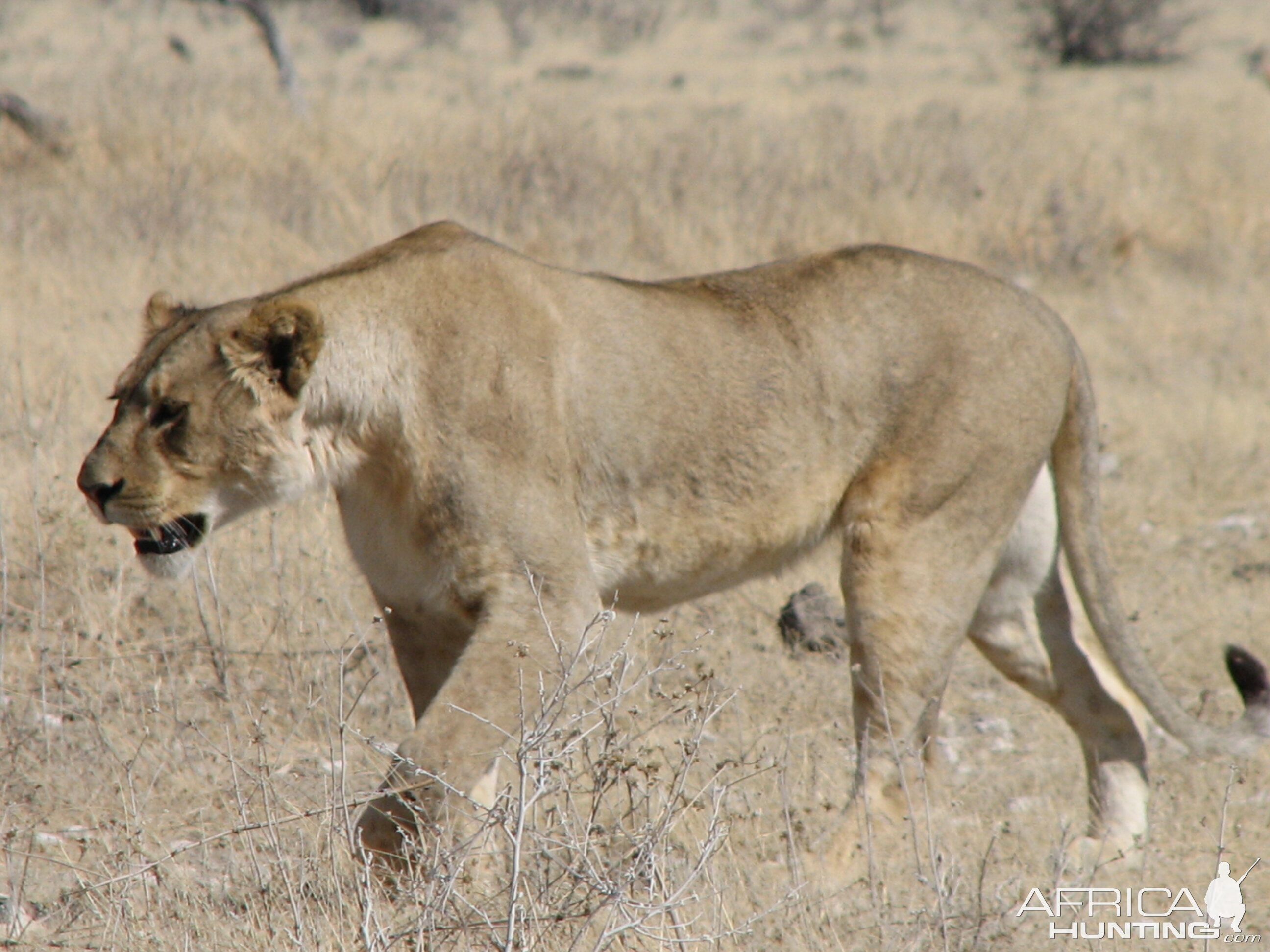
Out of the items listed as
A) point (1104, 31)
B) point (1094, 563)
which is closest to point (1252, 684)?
point (1094, 563)

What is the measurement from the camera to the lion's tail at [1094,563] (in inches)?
166

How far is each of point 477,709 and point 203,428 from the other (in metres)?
0.91

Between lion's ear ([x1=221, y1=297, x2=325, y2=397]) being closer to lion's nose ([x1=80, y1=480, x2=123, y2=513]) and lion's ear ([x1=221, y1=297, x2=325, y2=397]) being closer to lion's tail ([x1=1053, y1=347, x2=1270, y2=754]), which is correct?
lion's nose ([x1=80, y1=480, x2=123, y2=513])

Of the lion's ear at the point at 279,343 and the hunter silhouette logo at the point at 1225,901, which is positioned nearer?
the hunter silhouette logo at the point at 1225,901

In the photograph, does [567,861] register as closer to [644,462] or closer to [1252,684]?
[644,462]

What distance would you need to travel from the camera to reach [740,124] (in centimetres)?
1370

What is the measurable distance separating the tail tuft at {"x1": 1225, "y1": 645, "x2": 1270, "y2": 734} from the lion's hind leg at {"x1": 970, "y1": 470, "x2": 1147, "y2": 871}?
383mm

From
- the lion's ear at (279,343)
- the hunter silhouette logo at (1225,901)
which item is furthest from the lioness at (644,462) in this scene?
the hunter silhouette logo at (1225,901)

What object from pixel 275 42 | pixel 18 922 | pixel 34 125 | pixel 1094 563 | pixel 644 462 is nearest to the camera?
pixel 18 922

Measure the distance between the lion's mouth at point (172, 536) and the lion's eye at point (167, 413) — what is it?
22 centimetres

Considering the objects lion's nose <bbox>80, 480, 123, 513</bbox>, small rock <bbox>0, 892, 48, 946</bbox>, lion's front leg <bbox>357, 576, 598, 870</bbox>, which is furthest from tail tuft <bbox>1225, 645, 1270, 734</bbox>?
small rock <bbox>0, 892, 48, 946</bbox>

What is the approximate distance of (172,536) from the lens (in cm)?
358

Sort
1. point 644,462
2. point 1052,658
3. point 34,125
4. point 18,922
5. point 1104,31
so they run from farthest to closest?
1. point 1104,31
2. point 34,125
3. point 1052,658
4. point 644,462
5. point 18,922

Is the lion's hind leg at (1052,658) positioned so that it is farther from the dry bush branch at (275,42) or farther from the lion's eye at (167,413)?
the dry bush branch at (275,42)
